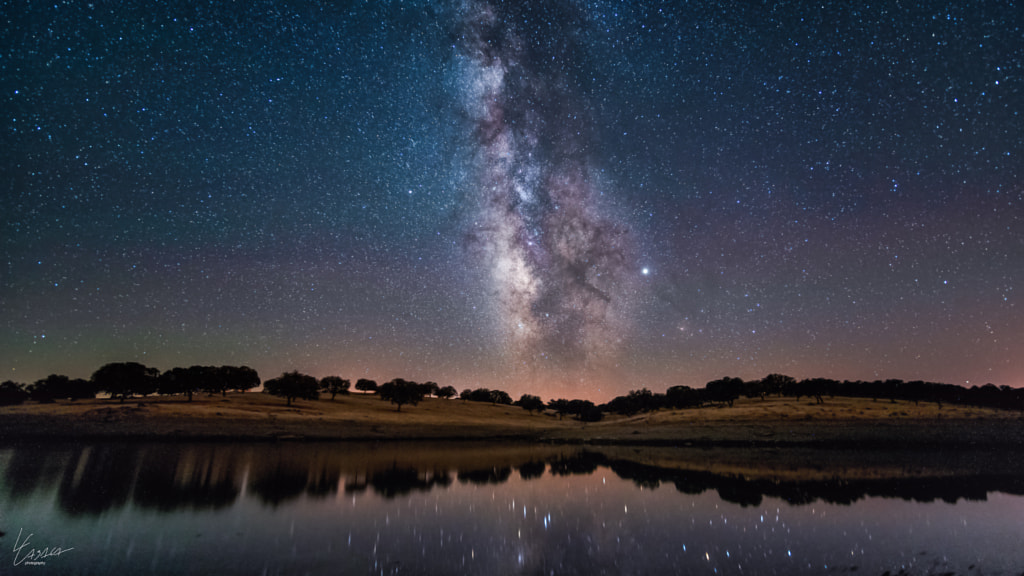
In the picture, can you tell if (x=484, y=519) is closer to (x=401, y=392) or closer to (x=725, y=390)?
(x=401, y=392)

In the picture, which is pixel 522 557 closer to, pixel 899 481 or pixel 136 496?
pixel 136 496

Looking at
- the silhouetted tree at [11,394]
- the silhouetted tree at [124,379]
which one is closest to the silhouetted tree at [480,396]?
the silhouetted tree at [124,379]

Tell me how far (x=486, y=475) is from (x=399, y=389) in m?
76.3

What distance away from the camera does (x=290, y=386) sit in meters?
90.9

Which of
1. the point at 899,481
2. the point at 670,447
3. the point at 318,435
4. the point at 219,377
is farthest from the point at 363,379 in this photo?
the point at 899,481

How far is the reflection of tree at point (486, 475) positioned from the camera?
32231 mm

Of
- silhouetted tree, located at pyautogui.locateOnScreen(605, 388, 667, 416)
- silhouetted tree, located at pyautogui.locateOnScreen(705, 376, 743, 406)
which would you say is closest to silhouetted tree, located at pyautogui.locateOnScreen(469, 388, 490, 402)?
silhouetted tree, located at pyautogui.locateOnScreen(605, 388, 667, 416)

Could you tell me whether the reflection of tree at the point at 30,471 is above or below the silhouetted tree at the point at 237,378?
below

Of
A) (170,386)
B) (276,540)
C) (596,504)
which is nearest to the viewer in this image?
(276,540)

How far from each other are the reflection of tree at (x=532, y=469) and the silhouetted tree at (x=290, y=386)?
63.9m

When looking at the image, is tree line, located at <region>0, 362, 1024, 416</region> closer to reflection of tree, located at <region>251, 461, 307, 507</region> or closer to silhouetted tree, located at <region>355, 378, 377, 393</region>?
silhouetted tree, located at <region>355, 378, 377, 393</region>

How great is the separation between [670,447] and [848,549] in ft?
172

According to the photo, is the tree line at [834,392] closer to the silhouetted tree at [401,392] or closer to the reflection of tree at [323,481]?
the silhouetted tree at [401,392]

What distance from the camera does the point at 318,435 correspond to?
6412 cm
